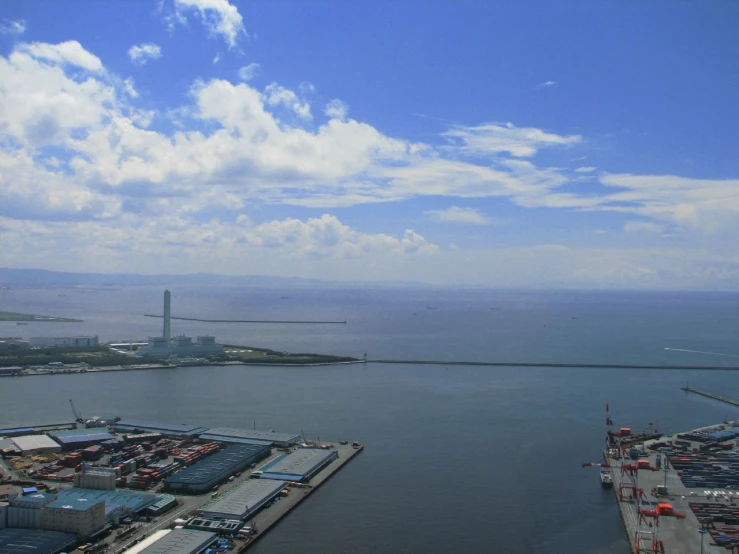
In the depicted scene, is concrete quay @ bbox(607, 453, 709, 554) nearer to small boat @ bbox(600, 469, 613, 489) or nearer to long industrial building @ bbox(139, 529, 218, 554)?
small boat @ bbox(600, 469, 613, 489)

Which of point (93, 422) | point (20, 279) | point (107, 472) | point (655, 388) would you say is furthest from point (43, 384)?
point (20, 279)

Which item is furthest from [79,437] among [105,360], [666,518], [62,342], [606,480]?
[62,342]

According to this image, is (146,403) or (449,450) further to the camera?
(146,403)

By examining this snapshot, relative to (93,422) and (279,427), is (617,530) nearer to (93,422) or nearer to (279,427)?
(279,427)

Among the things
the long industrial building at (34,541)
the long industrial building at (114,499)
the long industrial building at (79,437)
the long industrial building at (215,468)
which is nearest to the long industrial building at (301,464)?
the long industrial building at (215,468)

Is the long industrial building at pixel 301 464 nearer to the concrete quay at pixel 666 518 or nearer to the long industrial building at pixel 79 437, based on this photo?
the long industrial building at pixel 79 437

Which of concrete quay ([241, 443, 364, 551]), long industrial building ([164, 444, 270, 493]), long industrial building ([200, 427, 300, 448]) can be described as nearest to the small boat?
concrete quay ([241, 443, 364, 551])
